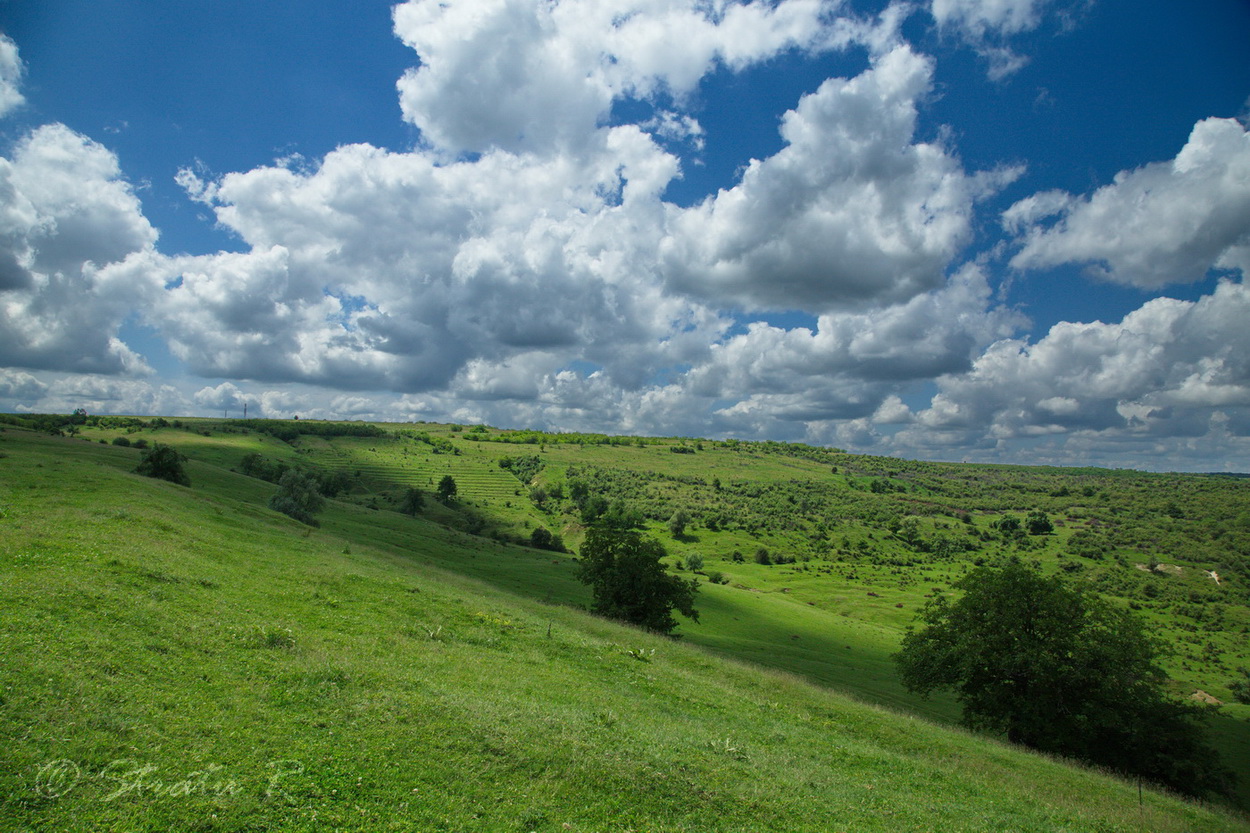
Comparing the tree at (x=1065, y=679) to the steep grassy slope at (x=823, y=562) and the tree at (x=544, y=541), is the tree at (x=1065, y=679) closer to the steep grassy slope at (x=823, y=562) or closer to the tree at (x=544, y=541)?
the steep grassy slope at (x=823, y=562)

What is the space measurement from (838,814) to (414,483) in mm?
158138

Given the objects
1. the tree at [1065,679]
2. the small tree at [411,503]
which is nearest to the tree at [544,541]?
the small tree at [411,503]

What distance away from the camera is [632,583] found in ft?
158

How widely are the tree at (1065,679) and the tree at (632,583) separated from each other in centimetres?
1972

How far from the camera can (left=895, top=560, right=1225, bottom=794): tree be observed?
32875mm

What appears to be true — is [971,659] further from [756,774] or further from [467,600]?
[467,600]

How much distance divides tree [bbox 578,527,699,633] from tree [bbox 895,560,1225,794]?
19721mm

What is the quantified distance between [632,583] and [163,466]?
164 ft

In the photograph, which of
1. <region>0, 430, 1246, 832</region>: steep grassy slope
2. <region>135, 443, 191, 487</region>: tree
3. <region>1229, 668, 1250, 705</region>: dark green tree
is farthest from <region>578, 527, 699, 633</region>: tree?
<region>1229, 668, 1250, 705</region>: dark green tree

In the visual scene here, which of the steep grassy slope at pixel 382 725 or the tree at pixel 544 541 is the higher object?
the steep grassy slope at pixel 382 725

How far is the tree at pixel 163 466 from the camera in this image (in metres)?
54.8

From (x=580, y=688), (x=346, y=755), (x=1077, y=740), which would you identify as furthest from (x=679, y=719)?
(x=1077, y=740)

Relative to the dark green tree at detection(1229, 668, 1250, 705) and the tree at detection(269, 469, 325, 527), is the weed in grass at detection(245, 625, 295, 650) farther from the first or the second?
the dark green tree at detection(1229, 668, 1250, 705)

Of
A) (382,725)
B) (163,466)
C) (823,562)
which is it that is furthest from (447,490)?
(382,725)
